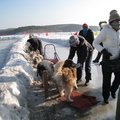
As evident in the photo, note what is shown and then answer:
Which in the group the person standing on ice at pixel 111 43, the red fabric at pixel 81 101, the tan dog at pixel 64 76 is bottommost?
the red fabric at pixel 81 101

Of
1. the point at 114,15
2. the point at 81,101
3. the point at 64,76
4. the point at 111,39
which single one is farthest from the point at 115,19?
the point at 81,101

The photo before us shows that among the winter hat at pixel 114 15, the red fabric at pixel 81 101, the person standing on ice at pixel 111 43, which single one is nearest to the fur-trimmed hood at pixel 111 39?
the person standing on ice at pixel 111 43

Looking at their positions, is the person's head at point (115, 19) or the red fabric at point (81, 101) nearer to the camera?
the person's head at point (115, 19)

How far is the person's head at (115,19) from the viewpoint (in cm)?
299

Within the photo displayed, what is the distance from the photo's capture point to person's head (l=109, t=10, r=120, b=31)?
299 cm

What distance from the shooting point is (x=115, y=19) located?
3.00 metres

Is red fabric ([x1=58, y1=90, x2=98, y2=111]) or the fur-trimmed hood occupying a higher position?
the fur-trimmed hood

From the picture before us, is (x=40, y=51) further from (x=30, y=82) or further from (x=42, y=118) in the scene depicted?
(x=42, y=118)

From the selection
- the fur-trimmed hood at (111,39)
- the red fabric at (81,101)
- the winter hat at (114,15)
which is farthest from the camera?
the red fabric at (81,101)

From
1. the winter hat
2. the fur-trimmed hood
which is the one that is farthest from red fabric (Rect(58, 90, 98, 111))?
the winter hat

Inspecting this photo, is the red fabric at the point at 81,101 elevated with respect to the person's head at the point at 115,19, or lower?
lower

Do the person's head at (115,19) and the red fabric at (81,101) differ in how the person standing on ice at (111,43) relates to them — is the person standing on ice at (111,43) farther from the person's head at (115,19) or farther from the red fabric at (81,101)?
the red fabric at (81,101)

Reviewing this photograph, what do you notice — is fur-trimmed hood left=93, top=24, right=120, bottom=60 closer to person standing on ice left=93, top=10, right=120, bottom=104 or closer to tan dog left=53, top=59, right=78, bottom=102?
person standing on ice left=93, top=10, right=120, bottom=104

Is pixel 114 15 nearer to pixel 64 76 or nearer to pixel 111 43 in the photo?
pixel 111 43
